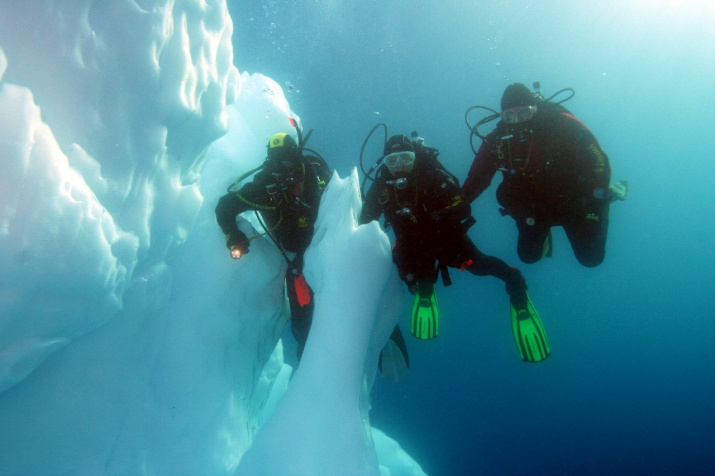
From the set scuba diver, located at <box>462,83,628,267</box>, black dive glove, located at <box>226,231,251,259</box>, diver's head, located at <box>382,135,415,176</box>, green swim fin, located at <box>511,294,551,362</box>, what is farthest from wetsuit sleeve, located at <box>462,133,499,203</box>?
black dive glove, located at <box>226,231,251,259</box>

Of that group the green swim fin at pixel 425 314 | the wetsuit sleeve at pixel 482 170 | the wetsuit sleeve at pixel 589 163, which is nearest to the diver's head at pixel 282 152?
the green swim fin at pixel 425 314

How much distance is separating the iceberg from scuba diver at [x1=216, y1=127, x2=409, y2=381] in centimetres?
39

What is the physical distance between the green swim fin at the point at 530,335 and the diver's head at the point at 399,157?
2.12 meters

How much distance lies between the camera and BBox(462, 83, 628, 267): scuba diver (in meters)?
4.43

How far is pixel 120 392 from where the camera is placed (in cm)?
413

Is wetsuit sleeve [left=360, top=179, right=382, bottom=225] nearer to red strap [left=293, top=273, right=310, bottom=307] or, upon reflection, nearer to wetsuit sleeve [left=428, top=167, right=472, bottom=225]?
wetsuit sleeve [left=428, top=167, right=472, bottom=225]

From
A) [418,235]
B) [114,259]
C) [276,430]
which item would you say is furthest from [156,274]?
[418,235]

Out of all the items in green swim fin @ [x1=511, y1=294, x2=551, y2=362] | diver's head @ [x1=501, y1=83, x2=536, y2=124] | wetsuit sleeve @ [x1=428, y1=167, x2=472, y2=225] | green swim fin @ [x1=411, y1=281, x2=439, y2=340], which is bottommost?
green swim fin @ [x1=511, y1=294, x2=551, y2=362]

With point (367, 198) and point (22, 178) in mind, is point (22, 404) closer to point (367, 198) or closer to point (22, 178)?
point (22, 178)

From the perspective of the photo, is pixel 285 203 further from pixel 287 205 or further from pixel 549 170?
pixel 549 170

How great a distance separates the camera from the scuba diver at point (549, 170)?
4426 millimetres

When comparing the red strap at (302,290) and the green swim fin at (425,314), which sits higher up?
the red strap at (302,290)

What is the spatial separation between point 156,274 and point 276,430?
2.14 meters

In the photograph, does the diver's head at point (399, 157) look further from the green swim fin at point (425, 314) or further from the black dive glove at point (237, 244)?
the black dive glove at point (237, 244)
